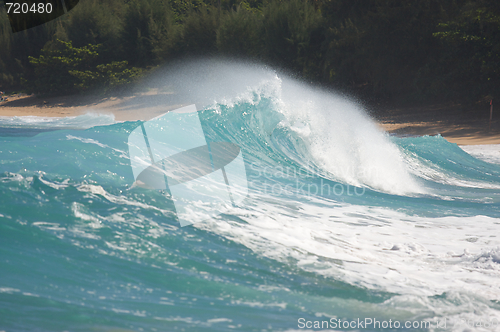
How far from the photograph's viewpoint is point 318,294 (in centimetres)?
320

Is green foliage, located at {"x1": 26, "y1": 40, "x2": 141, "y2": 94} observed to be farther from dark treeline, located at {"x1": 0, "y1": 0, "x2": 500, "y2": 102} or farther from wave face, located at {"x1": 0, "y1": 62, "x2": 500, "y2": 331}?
wave face, located at {"x1": 0, "y1": 62, "x2": 500, "y2": 331}

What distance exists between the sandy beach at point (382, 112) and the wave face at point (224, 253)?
374 inches

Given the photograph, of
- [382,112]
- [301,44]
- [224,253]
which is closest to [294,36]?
[301,44]

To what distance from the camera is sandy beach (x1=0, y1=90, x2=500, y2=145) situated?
15359 millimetres

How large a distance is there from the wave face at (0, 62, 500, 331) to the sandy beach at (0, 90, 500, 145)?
950cm

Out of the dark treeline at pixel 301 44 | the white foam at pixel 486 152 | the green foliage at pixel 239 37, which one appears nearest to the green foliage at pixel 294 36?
the dark treeline at pixel 301 44

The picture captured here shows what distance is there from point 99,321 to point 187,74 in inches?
971

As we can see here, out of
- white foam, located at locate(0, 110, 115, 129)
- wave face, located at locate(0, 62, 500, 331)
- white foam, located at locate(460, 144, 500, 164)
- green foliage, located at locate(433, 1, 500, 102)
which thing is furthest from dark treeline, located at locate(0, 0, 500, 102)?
wave face, located at locate(0, 62, 500, 331)

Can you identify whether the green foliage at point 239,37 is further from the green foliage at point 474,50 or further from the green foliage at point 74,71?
the green foliage at point 474,50

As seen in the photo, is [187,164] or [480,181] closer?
[187,164]

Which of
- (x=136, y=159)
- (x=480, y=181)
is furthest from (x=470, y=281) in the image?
(x=480, y=181)

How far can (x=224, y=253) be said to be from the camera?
3764 mm

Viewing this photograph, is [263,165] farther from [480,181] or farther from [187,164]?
[480,181]

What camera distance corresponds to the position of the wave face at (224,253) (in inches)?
114
